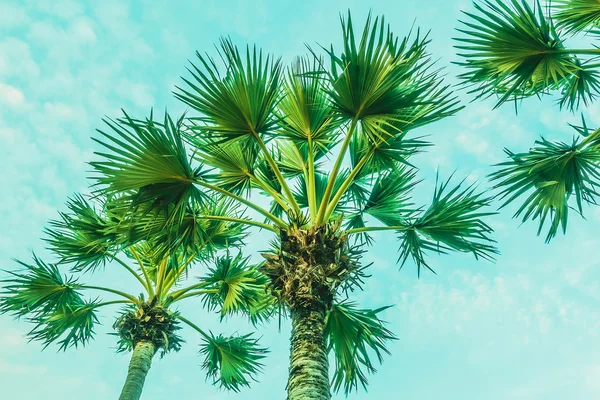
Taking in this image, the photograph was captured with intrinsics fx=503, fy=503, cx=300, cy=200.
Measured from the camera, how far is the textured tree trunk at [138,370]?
8.09m

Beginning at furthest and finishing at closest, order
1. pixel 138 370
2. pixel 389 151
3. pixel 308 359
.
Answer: pixel 138 370 < pixel 389 151 < pixel 308 359

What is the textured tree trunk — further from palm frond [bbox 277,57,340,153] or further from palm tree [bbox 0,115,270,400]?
palm frond [bbox 277,57,340,153]

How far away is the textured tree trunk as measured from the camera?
8094 mm

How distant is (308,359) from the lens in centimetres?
459

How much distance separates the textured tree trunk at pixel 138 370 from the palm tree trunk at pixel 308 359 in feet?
14.5

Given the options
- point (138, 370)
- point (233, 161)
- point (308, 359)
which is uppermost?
point (233, 161)

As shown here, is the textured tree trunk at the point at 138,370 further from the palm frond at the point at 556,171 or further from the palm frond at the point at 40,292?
the palm frond at the point at 556,171

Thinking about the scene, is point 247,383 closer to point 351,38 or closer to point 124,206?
point 124,206

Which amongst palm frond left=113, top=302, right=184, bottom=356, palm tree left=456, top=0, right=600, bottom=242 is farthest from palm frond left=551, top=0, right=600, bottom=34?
palm frond left=113, top=302, right=184, bottom=356

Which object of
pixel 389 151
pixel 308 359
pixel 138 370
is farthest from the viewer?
pixel 138 370

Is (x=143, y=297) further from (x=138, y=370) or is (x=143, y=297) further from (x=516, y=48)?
(x=516, y=48)

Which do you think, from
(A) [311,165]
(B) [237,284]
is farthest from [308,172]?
(B) [237,284]

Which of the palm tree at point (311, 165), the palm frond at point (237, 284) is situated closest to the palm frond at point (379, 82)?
the palm tree at point (311, 165)

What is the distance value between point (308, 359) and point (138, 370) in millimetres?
4842
